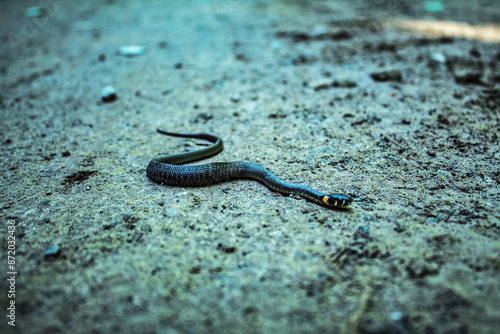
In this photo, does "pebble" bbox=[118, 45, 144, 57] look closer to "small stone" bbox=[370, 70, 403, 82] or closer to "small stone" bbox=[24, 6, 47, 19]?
"small stone" bbox=[370, 70, 403, 82]

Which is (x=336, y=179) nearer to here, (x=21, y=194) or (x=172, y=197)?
(x=172, y=197)

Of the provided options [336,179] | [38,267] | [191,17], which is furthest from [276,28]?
[38,267]

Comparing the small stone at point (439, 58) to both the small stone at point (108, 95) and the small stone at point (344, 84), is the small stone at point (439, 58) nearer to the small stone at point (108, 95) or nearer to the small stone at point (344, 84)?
the small stone at point (344, 84)

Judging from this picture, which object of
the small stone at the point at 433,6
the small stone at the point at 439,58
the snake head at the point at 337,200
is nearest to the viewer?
the snake head at the point at 337,200

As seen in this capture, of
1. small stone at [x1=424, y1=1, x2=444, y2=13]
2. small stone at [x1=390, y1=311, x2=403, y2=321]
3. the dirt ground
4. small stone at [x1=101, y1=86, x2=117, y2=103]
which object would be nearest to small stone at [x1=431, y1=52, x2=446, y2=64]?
the dirt ground

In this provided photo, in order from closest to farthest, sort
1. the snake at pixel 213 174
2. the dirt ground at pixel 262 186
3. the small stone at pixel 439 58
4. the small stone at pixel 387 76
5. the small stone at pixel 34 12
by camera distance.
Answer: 1. the dirt ground at pixel 262 186
2. the snake at pixel 213 174
3. the small stone at pixel 387 76
4. the small stone at pixel 439 58
5. the small stone at pixel 34 12

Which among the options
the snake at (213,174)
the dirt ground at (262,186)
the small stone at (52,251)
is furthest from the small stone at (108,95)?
the small stone at (52,251)
